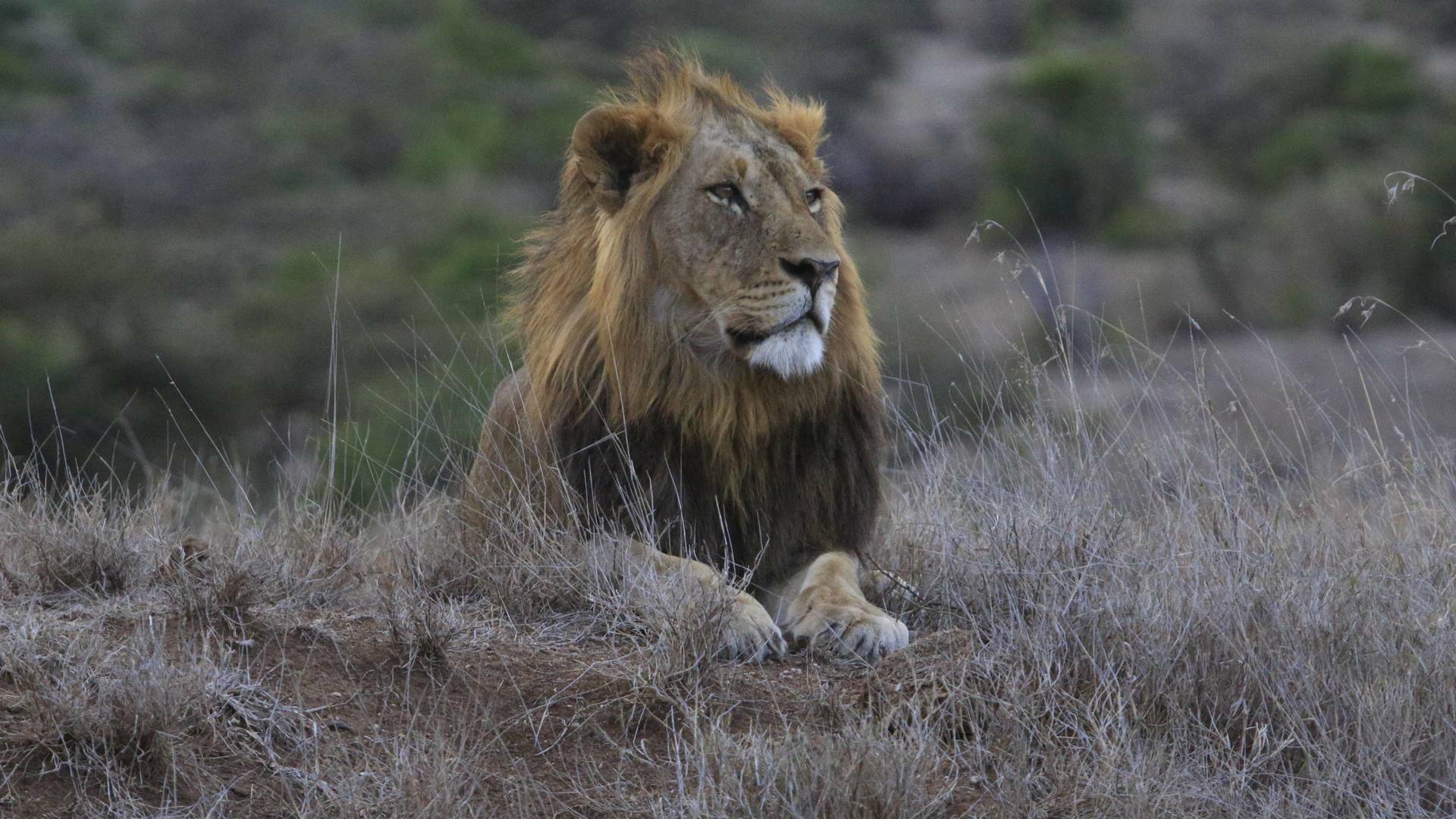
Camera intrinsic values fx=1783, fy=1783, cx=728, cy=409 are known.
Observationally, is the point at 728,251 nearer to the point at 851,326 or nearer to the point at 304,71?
the point at 851,326

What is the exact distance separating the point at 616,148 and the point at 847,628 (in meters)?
1.45

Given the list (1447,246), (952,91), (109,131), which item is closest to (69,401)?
(109,131)

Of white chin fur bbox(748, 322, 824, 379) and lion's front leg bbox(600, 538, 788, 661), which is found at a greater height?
white chin fur bbox(748, 322, 824, 379)

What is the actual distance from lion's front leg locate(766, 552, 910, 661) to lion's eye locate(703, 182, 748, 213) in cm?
93

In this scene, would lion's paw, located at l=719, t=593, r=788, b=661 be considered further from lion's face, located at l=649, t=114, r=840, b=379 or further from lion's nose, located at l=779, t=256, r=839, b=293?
lion's nose, located at l=779, t=256, r=839, b=293

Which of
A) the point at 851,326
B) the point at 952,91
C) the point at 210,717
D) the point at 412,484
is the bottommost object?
the point at 952,91

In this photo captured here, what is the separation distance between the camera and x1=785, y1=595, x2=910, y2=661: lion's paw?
4.10 meters

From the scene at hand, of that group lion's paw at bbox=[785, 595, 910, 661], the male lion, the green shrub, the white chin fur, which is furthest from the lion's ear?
the green shrub

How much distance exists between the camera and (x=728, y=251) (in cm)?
451

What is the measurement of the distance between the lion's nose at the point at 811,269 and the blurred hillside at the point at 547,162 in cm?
1106

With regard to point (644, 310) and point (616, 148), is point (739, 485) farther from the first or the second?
point (616, 148)

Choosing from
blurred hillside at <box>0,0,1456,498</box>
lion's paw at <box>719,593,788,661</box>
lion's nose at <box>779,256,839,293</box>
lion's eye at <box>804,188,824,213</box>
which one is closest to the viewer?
lion's paw at <box>719,593,788,661</box>

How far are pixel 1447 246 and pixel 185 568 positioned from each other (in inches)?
Answer: 1037

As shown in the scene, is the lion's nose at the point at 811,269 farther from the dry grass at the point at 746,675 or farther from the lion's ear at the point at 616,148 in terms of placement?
the dry grass at the point at 746,675
